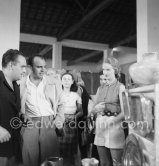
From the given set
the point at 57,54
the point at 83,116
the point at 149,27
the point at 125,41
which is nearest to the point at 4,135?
the point at 83,116

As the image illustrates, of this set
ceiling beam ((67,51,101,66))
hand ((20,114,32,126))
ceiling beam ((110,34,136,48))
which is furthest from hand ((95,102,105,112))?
ceiling beam ((67,51,101,66))

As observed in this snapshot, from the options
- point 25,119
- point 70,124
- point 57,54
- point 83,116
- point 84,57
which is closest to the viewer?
point 25,119

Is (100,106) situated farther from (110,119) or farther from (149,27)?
(149,27)

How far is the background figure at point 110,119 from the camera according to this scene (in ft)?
5.60

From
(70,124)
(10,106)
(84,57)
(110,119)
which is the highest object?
(84,57)

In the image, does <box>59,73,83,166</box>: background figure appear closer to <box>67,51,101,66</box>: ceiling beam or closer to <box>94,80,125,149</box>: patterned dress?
<box>94,80,125,149</box>: patterned dress

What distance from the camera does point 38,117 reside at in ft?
5.62

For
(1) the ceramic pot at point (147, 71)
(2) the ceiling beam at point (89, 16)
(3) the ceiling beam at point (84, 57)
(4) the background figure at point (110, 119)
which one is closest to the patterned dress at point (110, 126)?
(4) the background figure at point (110, 119)

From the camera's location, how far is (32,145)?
169cm

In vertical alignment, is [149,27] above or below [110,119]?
above

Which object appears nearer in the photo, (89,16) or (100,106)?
(100,106)

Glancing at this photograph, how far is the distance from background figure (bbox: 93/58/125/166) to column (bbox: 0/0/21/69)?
1249 mm

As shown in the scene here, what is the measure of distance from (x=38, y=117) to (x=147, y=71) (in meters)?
0.96

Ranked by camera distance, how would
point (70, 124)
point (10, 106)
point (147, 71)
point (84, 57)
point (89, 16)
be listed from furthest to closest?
point (84, 57), point (89, 16), point (70, 124), point (10, 106), point (147, 71)
